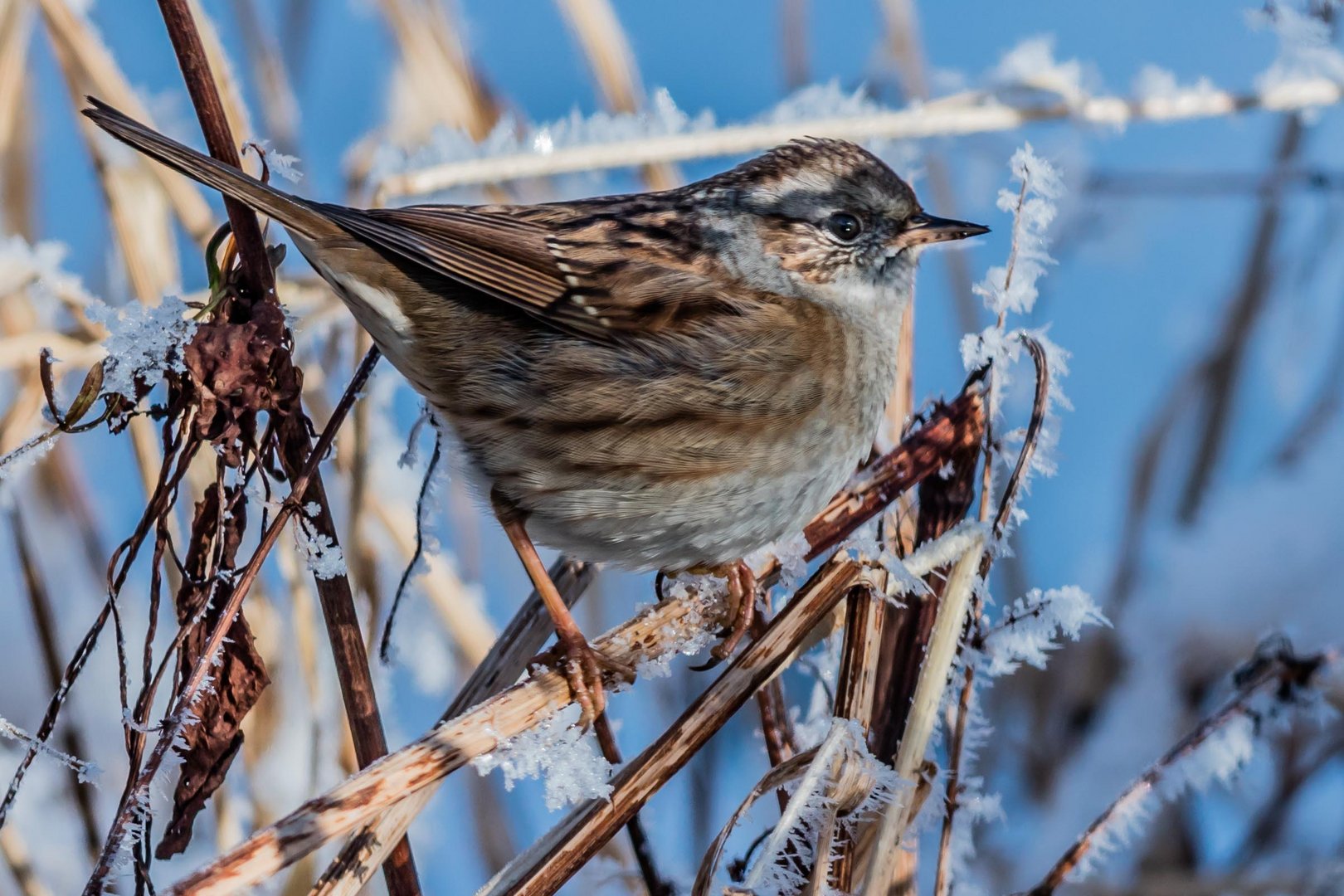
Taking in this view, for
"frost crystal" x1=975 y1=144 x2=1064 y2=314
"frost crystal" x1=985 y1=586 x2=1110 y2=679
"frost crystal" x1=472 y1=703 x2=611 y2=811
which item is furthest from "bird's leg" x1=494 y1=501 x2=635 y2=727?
"frost crystal" x1=975 y1=144 x2=1064 y2=314

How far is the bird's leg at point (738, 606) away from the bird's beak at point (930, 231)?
0.69 meters

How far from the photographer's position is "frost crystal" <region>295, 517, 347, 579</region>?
1509mm

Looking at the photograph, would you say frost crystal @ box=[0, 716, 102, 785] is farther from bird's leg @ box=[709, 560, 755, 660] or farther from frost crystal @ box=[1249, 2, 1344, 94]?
frost crystal @ box=[1249, 2, 1344, 94]

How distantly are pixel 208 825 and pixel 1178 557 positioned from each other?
2.53 meters

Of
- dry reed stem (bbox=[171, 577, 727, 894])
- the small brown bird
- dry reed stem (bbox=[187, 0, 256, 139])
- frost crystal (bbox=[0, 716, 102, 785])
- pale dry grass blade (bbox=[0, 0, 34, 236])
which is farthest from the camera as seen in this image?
pale dry grass blade (bbox=[0, 0, 34, 236])

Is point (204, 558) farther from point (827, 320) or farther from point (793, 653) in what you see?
point (827, 320)

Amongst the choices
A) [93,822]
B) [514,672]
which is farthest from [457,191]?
[93,822]

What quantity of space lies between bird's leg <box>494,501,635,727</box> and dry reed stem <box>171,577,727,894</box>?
0.07m

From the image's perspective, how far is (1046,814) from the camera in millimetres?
3199

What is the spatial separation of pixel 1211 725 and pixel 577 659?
89 cm

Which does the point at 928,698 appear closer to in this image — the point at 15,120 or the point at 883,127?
the point at 883,127

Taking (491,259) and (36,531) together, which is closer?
(491,259)

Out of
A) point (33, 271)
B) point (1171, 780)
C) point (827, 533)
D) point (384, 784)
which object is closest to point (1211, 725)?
point (1171, 780)

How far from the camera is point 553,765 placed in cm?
153
